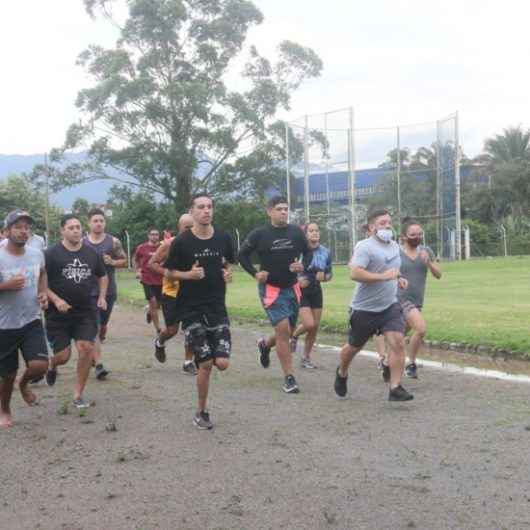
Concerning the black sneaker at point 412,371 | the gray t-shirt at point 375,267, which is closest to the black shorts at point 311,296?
the black sneaker at point 412,371

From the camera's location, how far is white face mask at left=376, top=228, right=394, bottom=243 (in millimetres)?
7926

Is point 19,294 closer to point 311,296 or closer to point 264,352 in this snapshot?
point 264,352

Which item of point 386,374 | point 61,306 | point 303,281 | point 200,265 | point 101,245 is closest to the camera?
point 200,265

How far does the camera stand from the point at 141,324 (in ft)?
55.9

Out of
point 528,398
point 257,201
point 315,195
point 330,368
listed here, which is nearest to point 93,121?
point 257,201

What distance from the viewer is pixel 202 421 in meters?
6.92

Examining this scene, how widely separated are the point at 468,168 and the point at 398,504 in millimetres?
63514

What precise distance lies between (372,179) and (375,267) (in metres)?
35.5

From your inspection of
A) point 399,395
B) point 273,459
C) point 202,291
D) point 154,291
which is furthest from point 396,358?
point 154,291

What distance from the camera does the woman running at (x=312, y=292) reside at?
1038 centimetres

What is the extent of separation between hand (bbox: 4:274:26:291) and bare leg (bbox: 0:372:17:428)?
2.71ft

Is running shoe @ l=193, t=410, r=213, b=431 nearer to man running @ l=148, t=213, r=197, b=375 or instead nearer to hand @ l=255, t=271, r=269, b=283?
man running @ l=148, t=213, r=197, b=375

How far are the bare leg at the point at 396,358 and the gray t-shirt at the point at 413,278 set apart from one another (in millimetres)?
1625

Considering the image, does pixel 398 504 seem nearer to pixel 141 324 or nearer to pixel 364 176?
pixel 141 324
